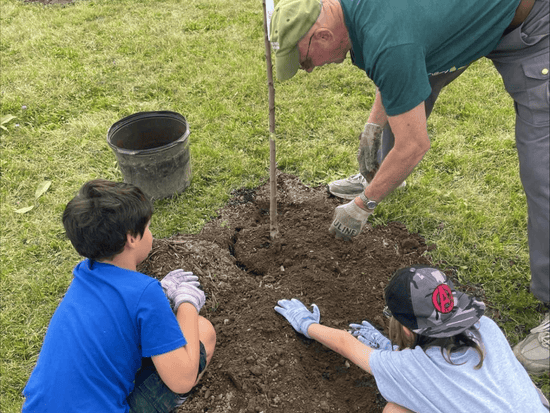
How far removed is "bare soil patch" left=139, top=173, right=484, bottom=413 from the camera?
2.17 metres

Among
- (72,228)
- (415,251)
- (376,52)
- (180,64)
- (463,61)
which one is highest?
(376,52)

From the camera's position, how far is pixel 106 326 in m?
1.68

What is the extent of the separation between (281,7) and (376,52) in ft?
1.73

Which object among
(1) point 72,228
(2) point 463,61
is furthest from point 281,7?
(1) point 72,228

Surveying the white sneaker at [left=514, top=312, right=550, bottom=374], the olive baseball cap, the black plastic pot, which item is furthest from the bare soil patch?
the olive baseball cap

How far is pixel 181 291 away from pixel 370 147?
5.77ft

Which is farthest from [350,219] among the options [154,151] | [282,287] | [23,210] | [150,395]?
[23,210]

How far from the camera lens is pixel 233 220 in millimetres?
3326

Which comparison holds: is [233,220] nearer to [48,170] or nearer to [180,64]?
[48,170]

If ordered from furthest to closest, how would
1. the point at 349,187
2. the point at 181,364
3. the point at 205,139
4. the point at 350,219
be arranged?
the point at 205,139, the point at 349,187, the point at 350,219, the point at 181,364

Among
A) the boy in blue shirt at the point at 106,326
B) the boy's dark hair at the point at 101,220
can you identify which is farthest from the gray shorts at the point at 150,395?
the boy's dark hair at the point at 101,220

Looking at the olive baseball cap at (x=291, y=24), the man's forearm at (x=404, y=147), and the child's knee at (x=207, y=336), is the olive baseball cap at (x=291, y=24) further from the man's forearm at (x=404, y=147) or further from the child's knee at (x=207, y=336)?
the child's knee at (x=207, y=336)

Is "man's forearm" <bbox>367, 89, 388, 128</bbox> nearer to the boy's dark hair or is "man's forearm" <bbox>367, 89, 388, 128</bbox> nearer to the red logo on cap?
the red logo on cap

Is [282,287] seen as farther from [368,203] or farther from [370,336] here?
[368,203]
